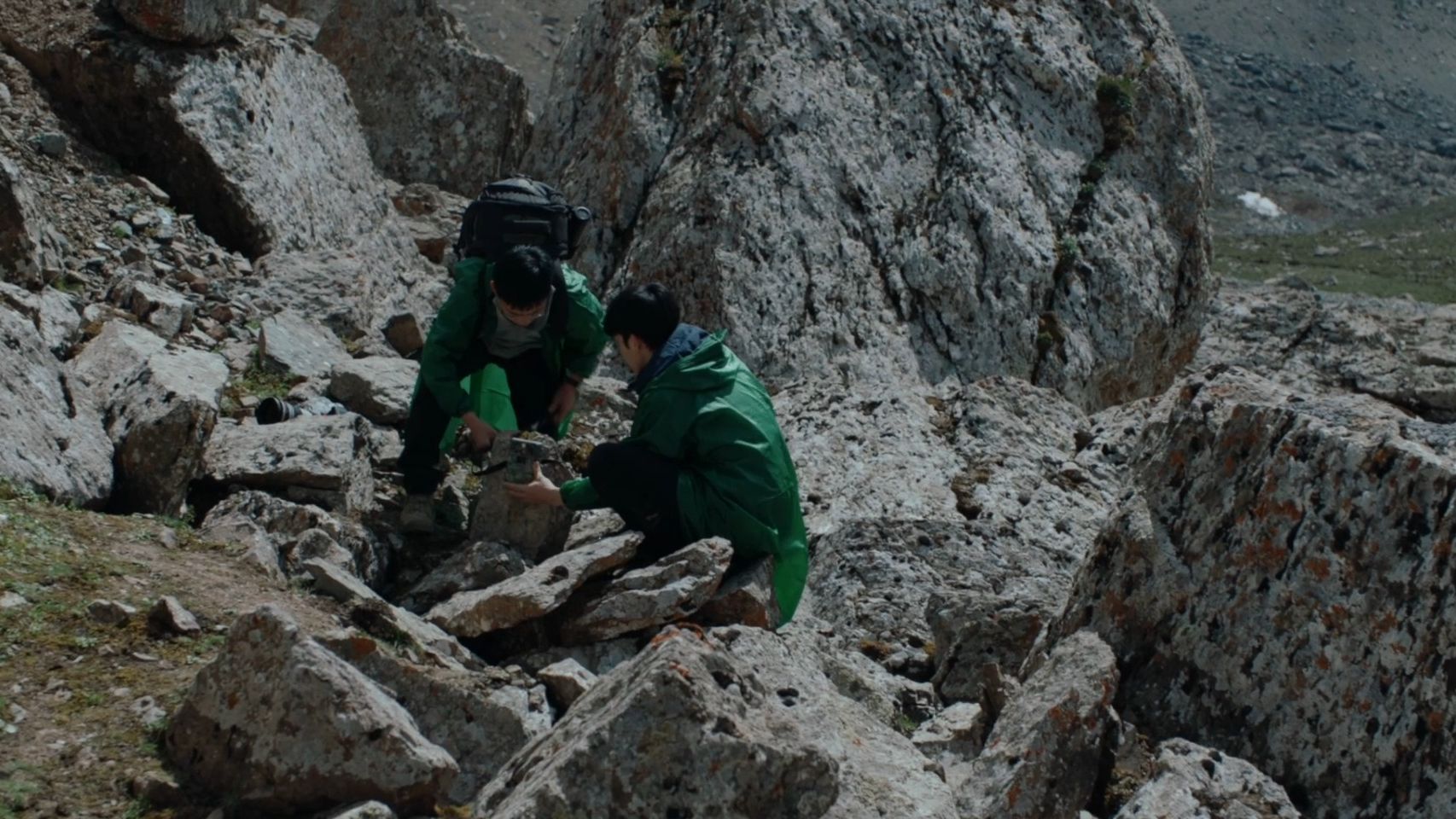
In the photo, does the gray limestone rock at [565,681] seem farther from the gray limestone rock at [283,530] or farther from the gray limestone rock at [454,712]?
the gray limestone rock at [283,530]

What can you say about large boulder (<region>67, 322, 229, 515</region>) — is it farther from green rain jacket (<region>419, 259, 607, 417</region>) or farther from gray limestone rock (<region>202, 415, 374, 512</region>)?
green rain jacket (<region>419, 259, 607, 417</region>)

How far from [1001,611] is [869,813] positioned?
2532 millimetres

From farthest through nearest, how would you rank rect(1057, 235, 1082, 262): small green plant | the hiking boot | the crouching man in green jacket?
rect(1057, 235, 1082, 262): small green plant → the hiking boot → the crouching man in green jacket

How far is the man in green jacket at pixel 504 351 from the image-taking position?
28.5 ft

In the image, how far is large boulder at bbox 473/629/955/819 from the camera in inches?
185

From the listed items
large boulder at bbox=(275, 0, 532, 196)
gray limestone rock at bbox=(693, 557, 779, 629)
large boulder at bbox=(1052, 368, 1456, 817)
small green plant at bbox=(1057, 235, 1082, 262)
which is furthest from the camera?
large boulder at bbox=(275, 0, 532, 196)

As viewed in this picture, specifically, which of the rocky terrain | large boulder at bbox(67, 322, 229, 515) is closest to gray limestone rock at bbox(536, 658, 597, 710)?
the rocky terrain

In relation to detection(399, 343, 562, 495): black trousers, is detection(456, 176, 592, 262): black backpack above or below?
above

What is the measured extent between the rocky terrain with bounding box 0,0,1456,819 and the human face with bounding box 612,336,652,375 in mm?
836

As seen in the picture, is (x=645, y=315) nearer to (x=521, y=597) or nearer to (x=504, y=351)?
(x=504, y=351)

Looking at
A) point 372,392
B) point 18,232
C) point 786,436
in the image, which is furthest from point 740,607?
point 18,232

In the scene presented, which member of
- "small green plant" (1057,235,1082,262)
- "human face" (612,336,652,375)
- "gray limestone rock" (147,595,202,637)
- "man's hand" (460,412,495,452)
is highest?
"small green plant" (1057,235,1082,262)

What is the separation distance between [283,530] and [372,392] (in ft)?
7.96

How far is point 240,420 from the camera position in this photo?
31.4 ft
